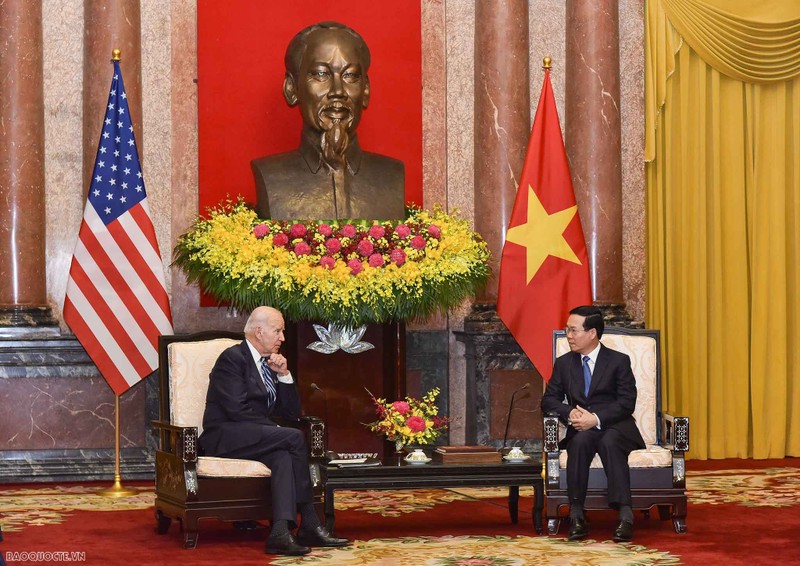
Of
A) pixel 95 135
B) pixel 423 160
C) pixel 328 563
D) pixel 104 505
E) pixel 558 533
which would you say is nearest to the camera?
pixel 328 563

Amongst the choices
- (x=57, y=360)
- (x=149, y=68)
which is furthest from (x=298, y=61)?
(x=57, y=360)

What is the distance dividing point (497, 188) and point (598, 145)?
82 cm

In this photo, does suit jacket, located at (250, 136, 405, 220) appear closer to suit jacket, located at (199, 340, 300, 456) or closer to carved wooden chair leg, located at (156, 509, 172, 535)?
suit jacket, located at (199, 340, 300, 456)

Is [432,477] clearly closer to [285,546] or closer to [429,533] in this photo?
[429,533]

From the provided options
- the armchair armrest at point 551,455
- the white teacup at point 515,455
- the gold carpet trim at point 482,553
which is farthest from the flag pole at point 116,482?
the armchair armrest at point 551,455

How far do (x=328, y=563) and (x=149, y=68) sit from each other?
16.1 feet

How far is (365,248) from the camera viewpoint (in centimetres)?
791

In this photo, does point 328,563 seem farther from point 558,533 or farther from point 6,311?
point 6,311

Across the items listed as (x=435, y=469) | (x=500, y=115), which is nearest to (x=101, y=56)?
(x=500, y=115)

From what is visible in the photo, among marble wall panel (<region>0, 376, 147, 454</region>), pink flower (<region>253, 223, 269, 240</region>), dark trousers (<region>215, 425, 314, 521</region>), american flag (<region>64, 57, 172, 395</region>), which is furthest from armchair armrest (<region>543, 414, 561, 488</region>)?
marble wall panel (<region>0, 376, 147, 454</region>)

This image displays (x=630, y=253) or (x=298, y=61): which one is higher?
(x=298, y=61)

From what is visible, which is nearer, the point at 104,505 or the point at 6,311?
the point at 104,505

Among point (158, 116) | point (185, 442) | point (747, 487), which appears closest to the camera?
point (185, 442)

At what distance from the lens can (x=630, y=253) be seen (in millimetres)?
10008
